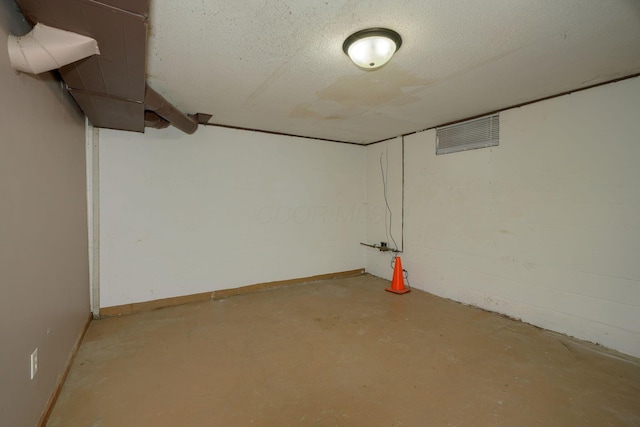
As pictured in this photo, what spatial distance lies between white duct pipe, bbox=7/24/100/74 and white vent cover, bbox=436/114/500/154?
352 centimetres

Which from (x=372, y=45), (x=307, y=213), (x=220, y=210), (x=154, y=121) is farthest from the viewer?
(x=307, y=213)

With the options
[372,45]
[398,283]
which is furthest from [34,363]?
[398,283]

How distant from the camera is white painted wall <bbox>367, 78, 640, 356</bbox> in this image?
92.2 inches

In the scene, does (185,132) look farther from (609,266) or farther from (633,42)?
(609,266)

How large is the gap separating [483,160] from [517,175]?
410mm

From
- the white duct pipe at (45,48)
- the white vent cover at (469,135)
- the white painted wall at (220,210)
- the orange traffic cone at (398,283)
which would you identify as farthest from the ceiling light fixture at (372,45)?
the orange traffic cone at (398,283)

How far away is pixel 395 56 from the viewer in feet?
6.51

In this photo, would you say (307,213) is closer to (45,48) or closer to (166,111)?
(166,111)

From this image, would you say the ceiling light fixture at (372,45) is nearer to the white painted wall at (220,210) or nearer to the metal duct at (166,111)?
the metal duct at (166,111)

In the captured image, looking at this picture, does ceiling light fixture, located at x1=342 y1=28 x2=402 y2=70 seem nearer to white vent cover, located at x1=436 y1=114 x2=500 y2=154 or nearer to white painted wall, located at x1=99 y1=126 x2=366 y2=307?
white vent cover, located at x1=436 y1=114 x2=500 y2=154

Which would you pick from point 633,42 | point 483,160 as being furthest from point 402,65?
point 483,160

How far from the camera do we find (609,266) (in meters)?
2.41

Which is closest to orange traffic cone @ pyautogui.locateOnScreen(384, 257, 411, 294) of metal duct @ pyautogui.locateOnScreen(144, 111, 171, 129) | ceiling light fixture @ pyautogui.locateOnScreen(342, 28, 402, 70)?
ceiling light fixture @ pyautogui.locateOnScreen(342, 28, 402, 70)

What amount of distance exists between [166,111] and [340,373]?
2704 millimetres
